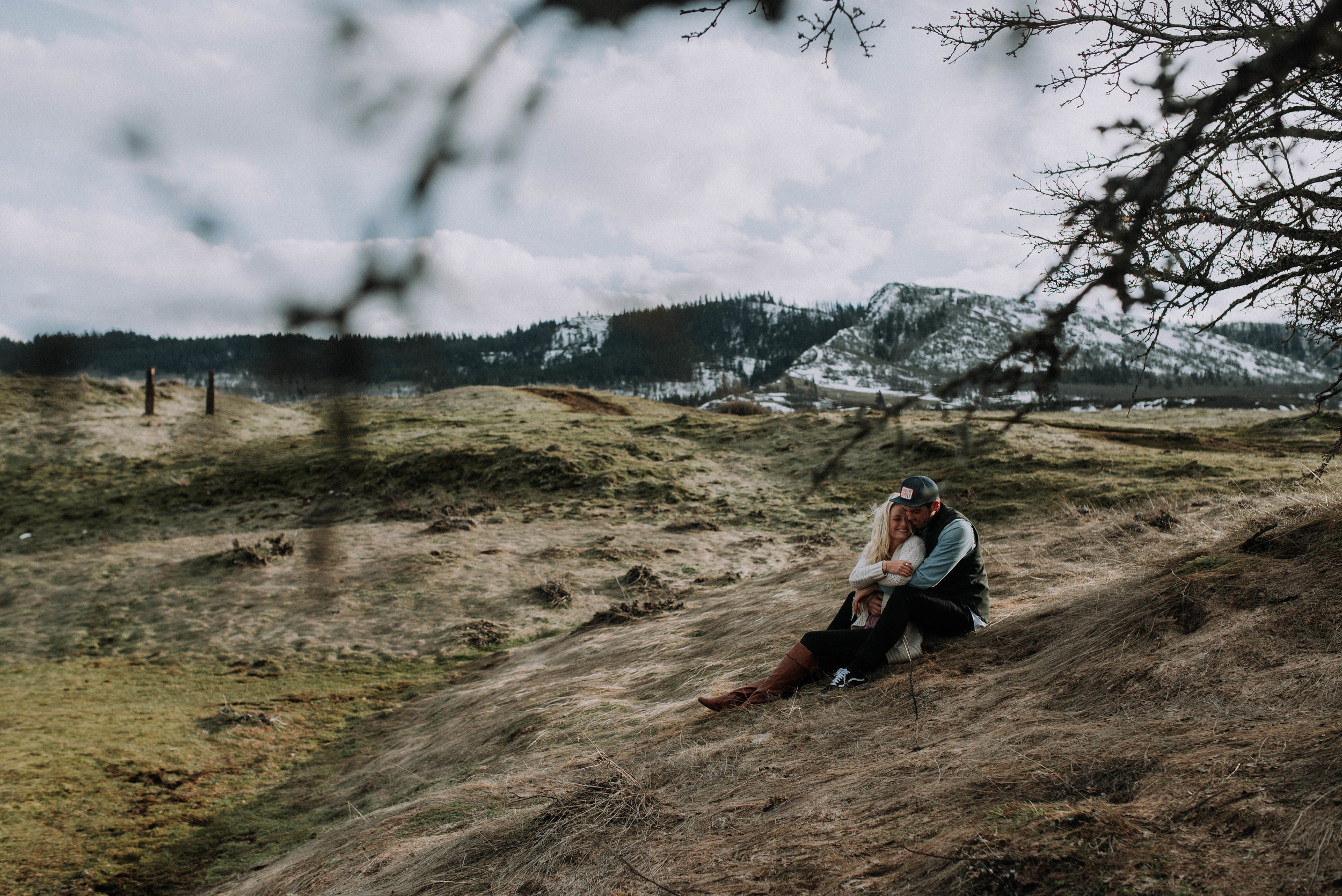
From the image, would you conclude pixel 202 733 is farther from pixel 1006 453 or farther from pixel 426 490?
pixel 1006 453

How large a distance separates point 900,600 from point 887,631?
23cm

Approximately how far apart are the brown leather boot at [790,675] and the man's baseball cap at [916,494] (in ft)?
4.03

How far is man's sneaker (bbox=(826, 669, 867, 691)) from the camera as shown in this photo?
187 inches

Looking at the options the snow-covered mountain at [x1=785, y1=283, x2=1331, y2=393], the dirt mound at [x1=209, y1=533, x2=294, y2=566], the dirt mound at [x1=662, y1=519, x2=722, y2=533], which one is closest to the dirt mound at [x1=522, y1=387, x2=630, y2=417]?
the snow-covered mountain at [x1=785, y1=283, x2=1331, y2=393]

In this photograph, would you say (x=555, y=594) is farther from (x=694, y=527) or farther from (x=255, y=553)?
(x=255, y=553)

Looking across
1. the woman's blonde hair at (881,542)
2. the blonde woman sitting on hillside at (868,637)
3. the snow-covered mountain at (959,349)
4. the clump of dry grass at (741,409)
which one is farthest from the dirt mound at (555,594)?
the clump of dry grass at (741,409)

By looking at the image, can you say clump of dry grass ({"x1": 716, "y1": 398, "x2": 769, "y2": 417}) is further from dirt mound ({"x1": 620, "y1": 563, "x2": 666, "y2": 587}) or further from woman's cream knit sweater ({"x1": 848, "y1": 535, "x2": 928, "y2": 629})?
woman's cream knit sweater ({"x1": 848, "y1": 535, "x2": 928, "y2": 629})

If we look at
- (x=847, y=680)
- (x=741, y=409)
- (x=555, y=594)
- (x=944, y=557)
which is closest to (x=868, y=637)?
(x=847, y=680)

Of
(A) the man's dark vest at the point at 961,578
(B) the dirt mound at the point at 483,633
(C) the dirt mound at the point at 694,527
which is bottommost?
(B) the dirt mound at the point at 483,633

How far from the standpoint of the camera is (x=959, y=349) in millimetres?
2584

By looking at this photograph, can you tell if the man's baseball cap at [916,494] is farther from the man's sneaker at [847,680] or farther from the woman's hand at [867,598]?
the man's sneaker at [847,680]

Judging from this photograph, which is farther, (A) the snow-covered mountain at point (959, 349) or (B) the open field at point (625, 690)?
(B) the open field at point (625, 690)

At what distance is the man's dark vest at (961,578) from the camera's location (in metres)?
5.00

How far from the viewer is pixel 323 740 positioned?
7.60m
